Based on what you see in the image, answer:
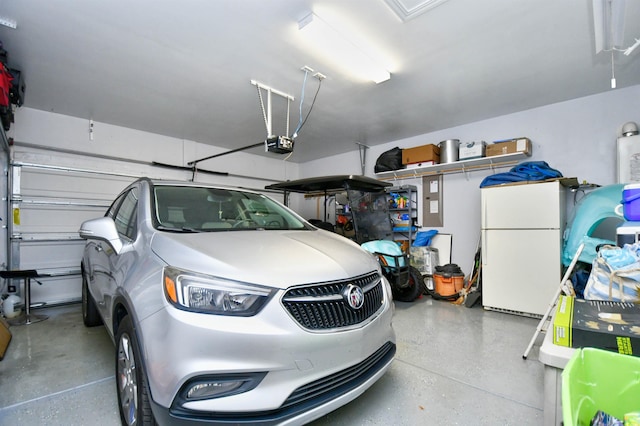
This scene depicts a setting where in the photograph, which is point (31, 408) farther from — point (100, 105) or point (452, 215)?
point (452, 215)

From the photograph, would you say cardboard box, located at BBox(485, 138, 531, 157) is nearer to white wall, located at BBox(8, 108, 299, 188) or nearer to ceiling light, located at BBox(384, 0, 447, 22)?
ceiling light, located at BBox(384, 0, 447, 22)

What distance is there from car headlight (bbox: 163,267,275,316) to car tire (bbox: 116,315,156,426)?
1.23 ft

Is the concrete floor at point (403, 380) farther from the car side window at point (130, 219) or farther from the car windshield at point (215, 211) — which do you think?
the car windshield at point (215, 211)

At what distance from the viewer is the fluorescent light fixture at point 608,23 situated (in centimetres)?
208

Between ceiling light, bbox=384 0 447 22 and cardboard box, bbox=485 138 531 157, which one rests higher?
ceiling light, bbox=384 0 447 22

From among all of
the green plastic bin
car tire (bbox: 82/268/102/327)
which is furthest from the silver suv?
car tire (bbox: 82/268/102/327)

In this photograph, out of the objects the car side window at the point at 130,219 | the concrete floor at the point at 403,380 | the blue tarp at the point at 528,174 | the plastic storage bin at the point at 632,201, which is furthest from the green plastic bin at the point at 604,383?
the blue tarp at the point at 528,174

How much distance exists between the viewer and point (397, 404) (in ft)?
5.79

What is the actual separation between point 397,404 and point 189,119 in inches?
186

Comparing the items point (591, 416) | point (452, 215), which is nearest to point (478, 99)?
point (452, 215)

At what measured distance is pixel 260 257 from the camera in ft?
4.49

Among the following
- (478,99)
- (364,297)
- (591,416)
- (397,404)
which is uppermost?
(478,99)

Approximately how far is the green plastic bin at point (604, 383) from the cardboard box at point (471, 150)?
409 cm

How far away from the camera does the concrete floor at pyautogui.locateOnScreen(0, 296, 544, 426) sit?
65.6 inches
